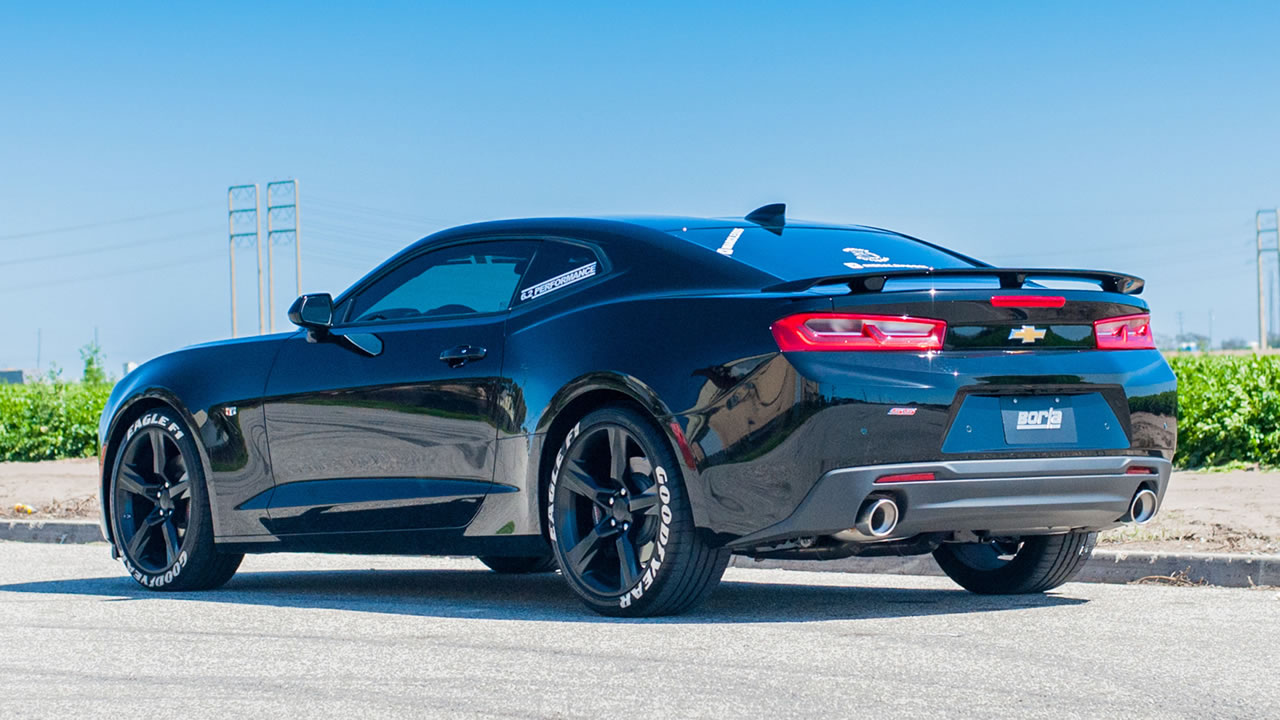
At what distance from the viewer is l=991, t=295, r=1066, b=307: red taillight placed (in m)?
5.97

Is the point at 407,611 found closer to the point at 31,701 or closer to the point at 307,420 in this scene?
the point at 307,420

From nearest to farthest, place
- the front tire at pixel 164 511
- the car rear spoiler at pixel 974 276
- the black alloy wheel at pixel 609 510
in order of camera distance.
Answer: the car rear spoiler at pixel 974 276 < the black alloy wheel at pixel 609 510 < the front tire at pixel 164 511

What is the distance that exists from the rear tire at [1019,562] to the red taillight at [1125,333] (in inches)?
34.3

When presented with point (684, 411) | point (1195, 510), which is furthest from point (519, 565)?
point (1195, 510)

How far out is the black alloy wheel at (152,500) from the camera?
8.02 meters

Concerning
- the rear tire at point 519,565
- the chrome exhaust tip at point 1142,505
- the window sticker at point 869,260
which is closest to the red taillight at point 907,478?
the chrome exhaust tip at point 1142,505

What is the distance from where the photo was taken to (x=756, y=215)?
23.6ft

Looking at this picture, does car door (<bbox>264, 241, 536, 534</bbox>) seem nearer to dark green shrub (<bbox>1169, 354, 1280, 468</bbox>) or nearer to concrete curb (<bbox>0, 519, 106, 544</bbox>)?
concrete curb (<bbox>0, 519, 106, 544</bbox>)

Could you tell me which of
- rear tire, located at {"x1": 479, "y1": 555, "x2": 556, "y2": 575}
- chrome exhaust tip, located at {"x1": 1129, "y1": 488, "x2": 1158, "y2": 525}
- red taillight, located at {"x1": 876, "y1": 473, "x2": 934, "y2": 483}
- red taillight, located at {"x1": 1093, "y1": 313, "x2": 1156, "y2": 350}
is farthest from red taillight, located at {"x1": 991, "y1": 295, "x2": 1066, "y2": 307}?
rear tire, located at {"x1": 479, "y1": 555, "x2": 556, "y2": 575}

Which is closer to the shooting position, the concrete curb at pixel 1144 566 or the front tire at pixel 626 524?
the front tire at pixel 626 524

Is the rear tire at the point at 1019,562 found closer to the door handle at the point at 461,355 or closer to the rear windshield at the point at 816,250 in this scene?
the rear windshield at the point at 816,250

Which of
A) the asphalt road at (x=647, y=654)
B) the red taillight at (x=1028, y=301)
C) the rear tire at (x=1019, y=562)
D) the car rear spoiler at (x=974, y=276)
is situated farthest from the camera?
the rear tire at (x=1019, y=562)

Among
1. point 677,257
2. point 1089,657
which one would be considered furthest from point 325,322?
point 1089,657

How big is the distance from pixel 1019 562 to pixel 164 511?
397 cm
